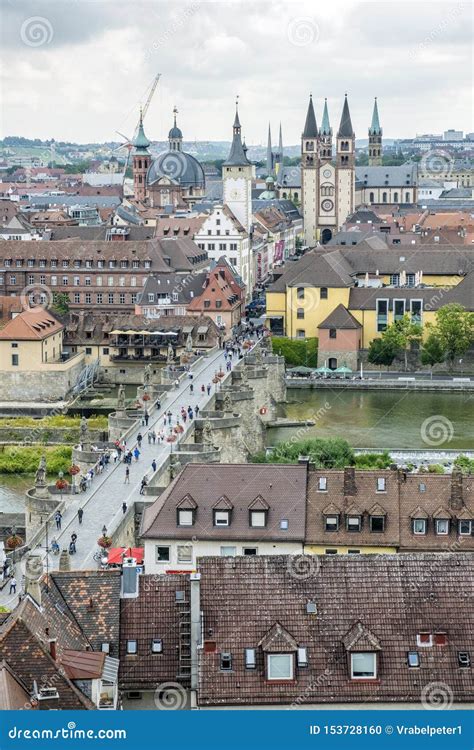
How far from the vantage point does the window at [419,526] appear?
27953 mm

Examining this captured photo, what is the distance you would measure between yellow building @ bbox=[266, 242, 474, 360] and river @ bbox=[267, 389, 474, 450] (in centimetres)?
605

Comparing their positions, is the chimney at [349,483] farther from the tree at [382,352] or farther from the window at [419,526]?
the tree at [382,352]

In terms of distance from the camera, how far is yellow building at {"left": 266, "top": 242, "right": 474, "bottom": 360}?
222ft

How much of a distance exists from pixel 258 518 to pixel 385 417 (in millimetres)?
28146

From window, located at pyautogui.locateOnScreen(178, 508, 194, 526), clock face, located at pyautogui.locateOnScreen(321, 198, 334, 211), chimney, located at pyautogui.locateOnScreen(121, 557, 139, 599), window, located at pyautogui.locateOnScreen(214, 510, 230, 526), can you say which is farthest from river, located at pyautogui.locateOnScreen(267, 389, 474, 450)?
clock face, located at pyautogui.locateOnScreen(321, 198, 334, 211)

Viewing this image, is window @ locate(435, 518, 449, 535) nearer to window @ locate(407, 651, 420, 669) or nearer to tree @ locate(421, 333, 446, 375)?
window @ locate(407, 651, 420, 669)

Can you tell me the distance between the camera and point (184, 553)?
27.9 metres

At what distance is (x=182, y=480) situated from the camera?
2920 centimetres

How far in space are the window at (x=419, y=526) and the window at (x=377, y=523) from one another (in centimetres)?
63

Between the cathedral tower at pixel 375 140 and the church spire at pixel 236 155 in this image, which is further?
the cathedral tower at pixel 375 140

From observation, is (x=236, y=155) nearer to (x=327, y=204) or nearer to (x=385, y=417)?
(x=327, y=204)

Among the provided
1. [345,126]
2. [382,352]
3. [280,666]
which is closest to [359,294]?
[382,352]

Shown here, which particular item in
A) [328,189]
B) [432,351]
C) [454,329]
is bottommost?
[432,351]

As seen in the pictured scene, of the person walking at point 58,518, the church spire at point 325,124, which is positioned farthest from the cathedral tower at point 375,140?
the person walking at point 58,518
